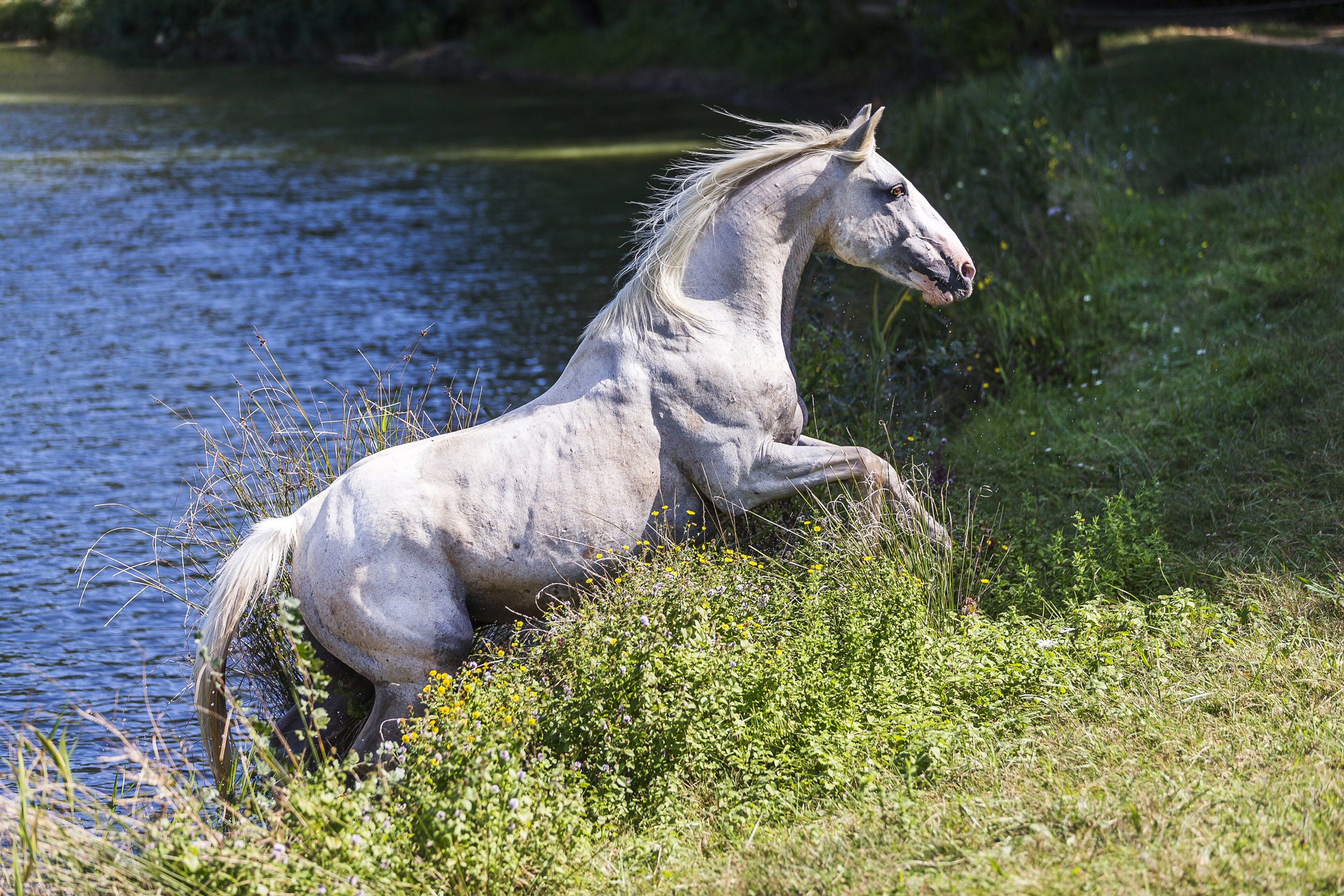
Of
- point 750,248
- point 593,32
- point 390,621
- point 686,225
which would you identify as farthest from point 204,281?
point 593,32

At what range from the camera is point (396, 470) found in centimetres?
429

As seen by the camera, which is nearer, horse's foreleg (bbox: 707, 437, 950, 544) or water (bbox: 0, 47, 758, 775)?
→ horse's foreleg (bbox: 707, 437, 950, 544)

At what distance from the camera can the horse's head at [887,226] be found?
4.71 metres

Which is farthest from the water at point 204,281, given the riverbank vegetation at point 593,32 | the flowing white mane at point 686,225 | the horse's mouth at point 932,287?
the riverbank vegetation at point 593,32

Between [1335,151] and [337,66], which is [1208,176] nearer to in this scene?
[1335,151]

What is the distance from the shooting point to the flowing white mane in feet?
15.3

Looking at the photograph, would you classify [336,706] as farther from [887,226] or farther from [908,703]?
[887,226]

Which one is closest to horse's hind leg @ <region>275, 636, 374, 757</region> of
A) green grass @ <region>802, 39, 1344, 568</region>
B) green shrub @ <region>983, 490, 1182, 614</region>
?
green shrub @ <region>983, 490, 1182, 614</region>

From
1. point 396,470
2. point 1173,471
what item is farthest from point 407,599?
point 1173,471

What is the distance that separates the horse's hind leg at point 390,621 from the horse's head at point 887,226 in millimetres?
2068

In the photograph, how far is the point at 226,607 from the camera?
164 inches

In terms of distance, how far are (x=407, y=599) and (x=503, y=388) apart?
19.3 ft

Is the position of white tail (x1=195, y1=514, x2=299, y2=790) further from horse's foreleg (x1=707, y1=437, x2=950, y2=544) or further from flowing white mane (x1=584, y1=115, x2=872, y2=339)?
horse's foreleg (x1=707, y1=437, x2=950, y2=544)

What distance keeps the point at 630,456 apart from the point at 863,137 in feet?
5.14
